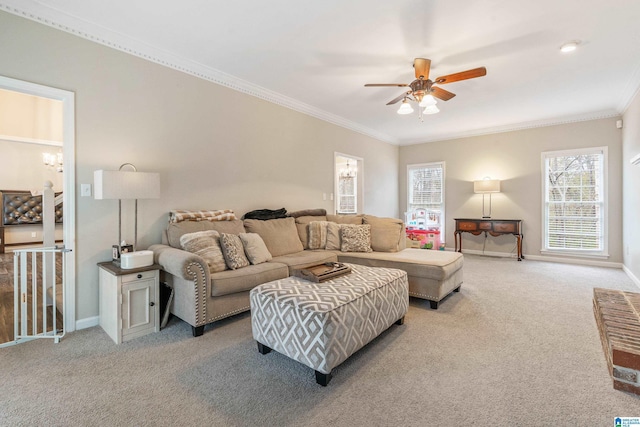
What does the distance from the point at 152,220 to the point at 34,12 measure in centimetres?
193

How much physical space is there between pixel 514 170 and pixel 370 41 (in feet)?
15.7

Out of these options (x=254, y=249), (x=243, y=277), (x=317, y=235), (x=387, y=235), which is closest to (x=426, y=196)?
(x=387, y=235)

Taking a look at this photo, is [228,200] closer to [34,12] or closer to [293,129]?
[293,129]

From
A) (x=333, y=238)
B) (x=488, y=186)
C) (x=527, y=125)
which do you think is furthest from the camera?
(x=488, y=186)

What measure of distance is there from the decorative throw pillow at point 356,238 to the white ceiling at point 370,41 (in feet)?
6.46

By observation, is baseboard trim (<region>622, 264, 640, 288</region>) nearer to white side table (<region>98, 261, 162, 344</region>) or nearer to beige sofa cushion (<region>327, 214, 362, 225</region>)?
beige sofa cushion (<region>327, 214, 362, 225</region>)

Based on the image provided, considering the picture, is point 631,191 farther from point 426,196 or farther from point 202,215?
point 202,215

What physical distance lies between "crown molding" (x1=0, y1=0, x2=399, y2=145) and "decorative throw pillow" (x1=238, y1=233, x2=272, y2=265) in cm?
201

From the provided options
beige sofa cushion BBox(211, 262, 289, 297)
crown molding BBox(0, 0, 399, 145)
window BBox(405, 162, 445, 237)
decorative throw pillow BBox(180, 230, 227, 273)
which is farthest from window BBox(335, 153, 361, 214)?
decorative throw pillow BBox(180, 230, 227, 273)

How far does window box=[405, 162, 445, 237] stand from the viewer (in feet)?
23.1

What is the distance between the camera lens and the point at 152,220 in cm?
319

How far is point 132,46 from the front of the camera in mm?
2986

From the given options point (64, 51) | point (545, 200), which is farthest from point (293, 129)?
point (545, 200)

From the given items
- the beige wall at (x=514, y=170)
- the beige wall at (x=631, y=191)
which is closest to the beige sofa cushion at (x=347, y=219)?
the beige wall at (x=514, y=170)
